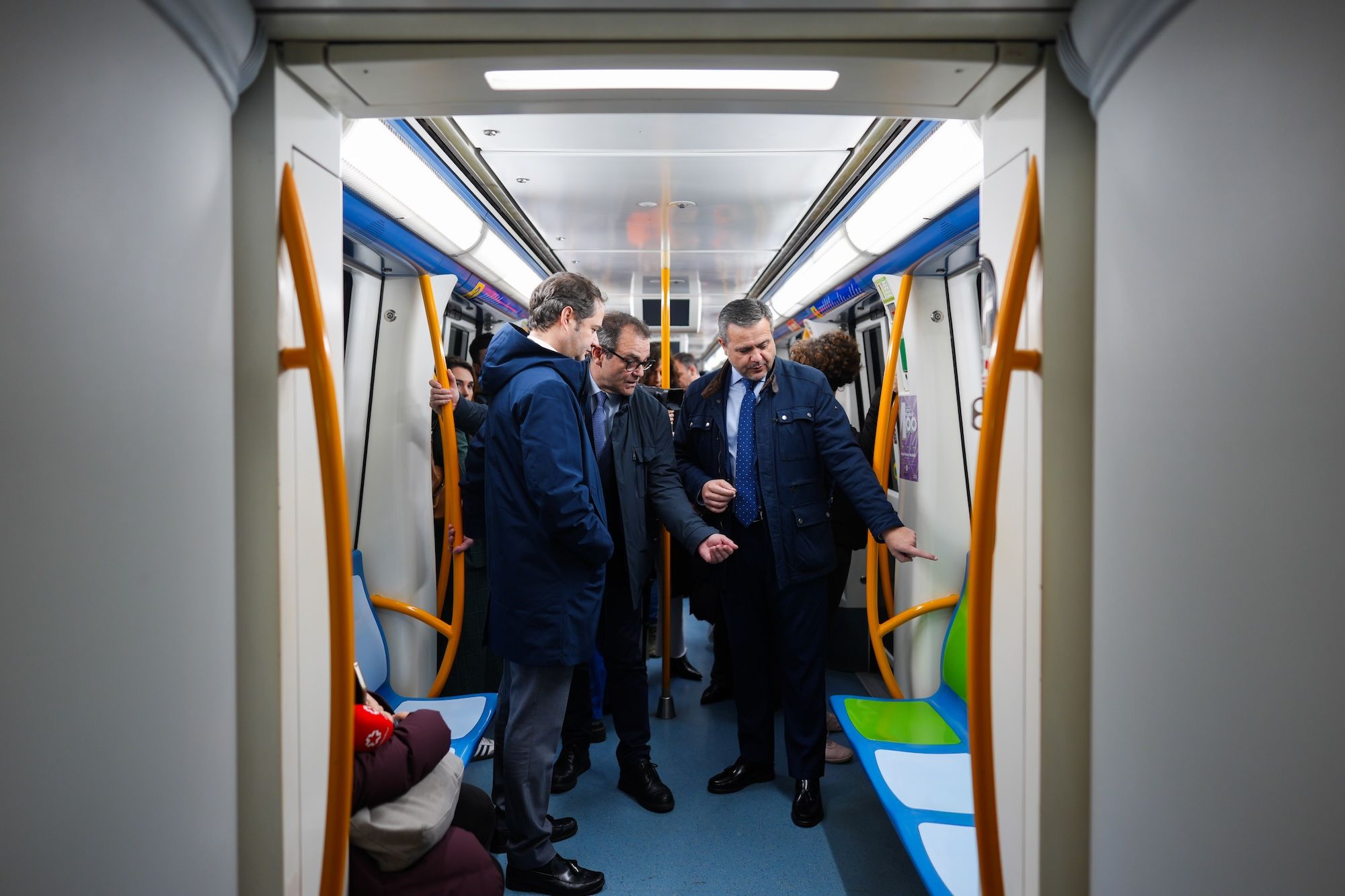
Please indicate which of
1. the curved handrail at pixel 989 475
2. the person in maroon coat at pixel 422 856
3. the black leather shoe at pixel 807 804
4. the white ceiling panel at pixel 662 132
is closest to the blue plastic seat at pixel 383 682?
the person in maroon coat at pixel 422 856

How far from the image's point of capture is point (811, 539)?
9.15ft

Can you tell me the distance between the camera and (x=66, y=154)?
2.75 feet

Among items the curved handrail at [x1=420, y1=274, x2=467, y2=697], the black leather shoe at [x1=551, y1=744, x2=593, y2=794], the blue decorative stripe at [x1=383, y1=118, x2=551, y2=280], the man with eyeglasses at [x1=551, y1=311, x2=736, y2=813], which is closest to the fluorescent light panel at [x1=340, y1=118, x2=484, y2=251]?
the blue decorative stripe at [x1=383, y1=118, x2=551, y2=280]

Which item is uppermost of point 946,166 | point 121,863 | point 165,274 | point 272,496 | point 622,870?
point 946,166

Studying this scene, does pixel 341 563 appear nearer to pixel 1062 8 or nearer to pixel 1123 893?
pixel 1123 893

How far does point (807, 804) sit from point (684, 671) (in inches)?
69.8

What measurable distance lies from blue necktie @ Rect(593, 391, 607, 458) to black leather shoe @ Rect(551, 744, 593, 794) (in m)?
1.34

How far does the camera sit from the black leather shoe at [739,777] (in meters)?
3.07

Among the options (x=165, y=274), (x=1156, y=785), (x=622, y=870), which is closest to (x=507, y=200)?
(x=165, y=274)

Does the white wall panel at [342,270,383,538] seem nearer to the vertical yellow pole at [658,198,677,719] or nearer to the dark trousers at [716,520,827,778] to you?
the vertical yellow pole at [658,198,677,719]

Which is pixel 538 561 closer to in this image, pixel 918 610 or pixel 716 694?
pixel 918 610

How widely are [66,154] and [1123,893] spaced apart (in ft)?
5.92

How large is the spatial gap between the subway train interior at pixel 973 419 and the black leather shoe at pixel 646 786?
3.39 feet

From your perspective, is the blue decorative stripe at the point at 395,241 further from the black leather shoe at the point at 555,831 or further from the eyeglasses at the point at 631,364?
the black leather shoe at the point at 555,831
